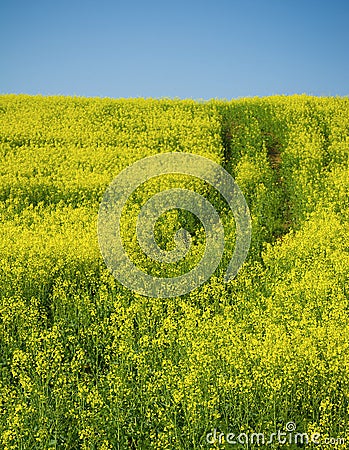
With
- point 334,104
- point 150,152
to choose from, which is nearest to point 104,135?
point 150,152

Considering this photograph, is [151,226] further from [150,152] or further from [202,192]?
[150,152]

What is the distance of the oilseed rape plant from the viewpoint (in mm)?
7551

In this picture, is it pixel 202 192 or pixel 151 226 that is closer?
pixel 151 226

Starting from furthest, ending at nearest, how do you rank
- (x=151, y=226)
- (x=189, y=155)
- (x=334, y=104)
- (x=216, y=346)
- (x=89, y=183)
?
1. (x=334, y=104)
2. (x=189, y=155)
3. (x=89, y=183)
4. (x=151, y=226)
5. (x=216, y=346)

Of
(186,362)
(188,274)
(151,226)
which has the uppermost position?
(151,226)

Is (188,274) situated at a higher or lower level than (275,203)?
lower

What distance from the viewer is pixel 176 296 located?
12.1 meters

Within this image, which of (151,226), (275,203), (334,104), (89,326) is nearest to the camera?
(89,326)

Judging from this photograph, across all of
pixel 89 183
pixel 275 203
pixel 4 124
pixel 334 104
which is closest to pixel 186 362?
pixel 275 203

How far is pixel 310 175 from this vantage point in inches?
818

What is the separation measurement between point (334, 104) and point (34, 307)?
23.2m

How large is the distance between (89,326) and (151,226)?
5.65 m

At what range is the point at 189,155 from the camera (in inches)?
933

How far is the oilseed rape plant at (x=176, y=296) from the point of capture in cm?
755
